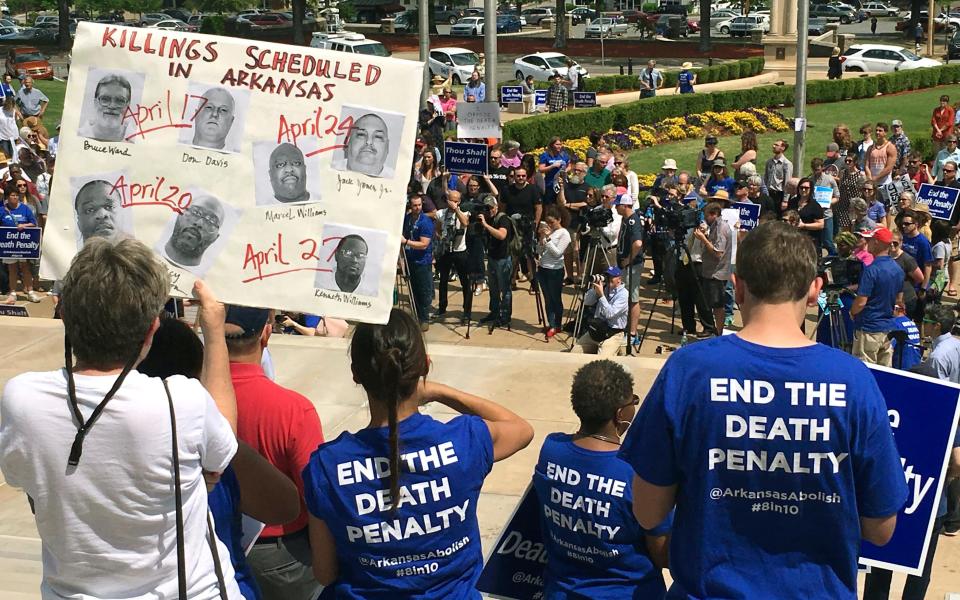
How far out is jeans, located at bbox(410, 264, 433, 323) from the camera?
1451cm

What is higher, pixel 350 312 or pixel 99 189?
pixel 99 189

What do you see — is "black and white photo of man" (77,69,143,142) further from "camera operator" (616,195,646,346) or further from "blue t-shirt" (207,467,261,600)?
"camera operator" (616,195,646,346)

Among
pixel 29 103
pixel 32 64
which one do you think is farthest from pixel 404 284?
pixel 32 64

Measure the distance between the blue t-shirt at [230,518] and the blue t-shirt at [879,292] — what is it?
8528mm

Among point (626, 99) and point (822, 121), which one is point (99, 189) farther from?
point (626, 99)

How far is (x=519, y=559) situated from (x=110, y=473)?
1889mm

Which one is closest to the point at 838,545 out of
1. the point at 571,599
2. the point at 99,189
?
the point at 571,599

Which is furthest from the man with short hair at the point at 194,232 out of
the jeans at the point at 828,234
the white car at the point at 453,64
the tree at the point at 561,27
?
the tree at the point at 561,27

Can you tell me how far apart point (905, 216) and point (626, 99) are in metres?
24.4

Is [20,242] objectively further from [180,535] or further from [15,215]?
[180,535]

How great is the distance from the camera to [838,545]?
9.70 ft

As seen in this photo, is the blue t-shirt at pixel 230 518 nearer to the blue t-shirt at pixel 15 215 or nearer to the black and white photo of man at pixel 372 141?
the black and white photo of man at pixel 372 141

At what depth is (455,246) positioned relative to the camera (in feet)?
49.4

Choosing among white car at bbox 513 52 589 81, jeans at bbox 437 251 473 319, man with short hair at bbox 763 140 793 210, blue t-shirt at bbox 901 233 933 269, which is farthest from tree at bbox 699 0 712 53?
blue t-shirt at bbox 901 233 933 269
